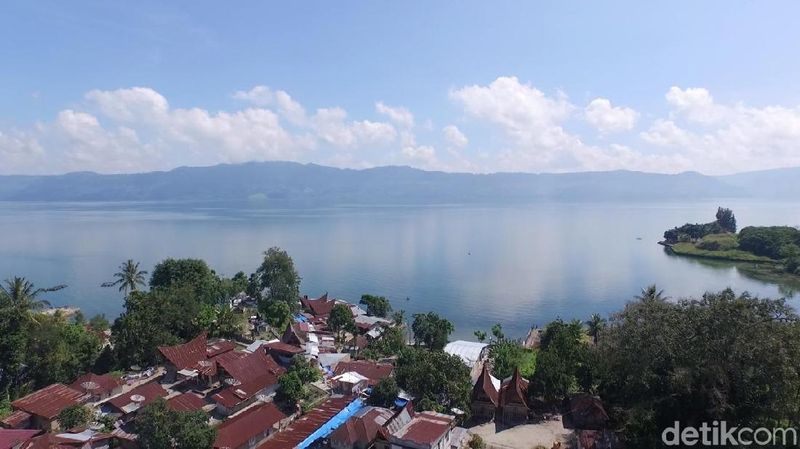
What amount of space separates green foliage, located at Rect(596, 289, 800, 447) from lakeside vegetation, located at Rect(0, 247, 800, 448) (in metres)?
0.03

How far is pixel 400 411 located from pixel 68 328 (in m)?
18.1

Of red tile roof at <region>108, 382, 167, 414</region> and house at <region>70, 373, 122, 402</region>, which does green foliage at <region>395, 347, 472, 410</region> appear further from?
house at <region>70, 373, 122, 402</region>

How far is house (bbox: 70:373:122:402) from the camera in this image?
20.7 meters

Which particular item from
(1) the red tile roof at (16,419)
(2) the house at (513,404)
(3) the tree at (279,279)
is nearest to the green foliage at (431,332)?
(2) the house at (513,404)

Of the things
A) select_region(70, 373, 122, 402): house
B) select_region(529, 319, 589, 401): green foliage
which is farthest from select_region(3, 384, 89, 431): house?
select_region(529, 319, 589, 401): green foliage

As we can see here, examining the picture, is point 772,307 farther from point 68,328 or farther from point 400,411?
point 68,328

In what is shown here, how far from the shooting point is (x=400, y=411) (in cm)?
1856

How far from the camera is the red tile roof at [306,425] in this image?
1809cm

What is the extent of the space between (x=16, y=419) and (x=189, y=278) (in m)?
16.5

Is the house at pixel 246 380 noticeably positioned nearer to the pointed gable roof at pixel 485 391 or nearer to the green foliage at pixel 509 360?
the pointed gable roof at pixel 485 391

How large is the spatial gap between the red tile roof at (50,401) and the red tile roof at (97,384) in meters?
0.27

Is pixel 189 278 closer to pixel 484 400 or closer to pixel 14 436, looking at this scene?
pixel 14 436

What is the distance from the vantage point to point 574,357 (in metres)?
21.9

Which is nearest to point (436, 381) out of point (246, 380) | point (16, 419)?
point (246, 380)
